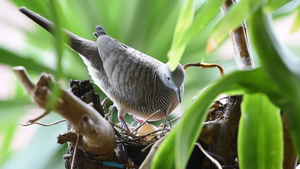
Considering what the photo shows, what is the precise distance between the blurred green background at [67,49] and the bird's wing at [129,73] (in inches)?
4.9

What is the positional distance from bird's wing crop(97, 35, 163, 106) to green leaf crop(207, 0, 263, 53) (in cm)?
49

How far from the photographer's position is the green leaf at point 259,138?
29cm

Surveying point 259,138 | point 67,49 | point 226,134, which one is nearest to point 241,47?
point 226,134

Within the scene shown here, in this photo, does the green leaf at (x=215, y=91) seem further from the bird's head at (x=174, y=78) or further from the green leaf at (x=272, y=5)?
the bird's head at (x=174, y=78)

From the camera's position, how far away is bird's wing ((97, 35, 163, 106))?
0.70 meters

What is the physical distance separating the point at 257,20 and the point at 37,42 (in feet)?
2.29

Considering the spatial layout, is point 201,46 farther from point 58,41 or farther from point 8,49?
point 58,41

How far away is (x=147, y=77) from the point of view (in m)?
0.71

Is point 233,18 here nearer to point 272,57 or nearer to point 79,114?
point 272,57

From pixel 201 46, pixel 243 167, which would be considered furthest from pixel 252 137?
pixel 201 46

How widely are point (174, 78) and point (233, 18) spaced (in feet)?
1.55

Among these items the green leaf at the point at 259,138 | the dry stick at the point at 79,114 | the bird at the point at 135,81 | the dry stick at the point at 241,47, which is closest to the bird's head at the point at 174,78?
the bird at the point at 135,81

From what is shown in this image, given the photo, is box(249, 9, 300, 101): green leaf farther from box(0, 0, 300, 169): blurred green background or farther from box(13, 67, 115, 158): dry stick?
box(0, 0, 300, 169): blurred green background

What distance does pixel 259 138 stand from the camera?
0.30 metres
